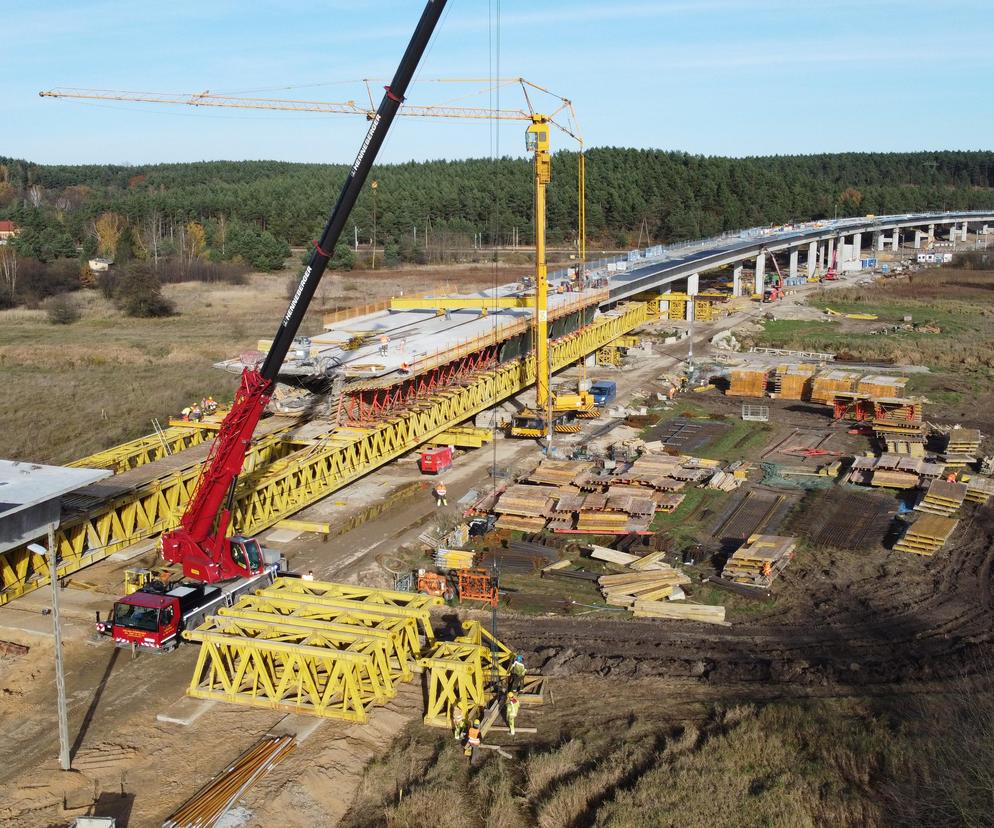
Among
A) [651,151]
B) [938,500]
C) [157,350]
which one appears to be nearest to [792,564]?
[938,500]

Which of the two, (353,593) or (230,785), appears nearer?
(230,785)

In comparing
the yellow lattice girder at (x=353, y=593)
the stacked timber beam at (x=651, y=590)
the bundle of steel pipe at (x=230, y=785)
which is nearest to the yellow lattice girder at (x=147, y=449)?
the yellow lattice girder at (x=353, y=593)

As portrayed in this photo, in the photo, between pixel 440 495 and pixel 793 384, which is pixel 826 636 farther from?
pixel 793 384

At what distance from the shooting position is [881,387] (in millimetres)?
46062

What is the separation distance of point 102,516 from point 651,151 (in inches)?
6101

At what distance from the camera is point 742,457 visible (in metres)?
39.8

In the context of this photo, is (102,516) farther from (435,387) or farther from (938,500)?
(938,500)

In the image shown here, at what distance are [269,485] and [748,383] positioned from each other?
1216 inches

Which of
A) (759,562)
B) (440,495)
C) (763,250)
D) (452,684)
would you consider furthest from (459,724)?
(763,250)

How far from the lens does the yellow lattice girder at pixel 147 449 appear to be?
98.4 ft

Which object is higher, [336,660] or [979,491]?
[336,660]

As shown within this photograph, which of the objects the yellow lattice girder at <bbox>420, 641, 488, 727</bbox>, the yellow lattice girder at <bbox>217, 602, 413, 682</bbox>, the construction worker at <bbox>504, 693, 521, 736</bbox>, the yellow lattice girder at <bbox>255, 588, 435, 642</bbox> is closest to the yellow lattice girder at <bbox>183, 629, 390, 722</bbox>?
the yellow lattice girder at <bbox>217, 602, 413, 682</bbox>

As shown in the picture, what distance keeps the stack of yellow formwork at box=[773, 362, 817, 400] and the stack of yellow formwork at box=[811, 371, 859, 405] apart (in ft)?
2.30

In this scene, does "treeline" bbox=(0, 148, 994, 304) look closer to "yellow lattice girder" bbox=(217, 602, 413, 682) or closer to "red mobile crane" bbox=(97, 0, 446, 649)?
"red mobile crane" bbox=(97, 0, 446, 649)
